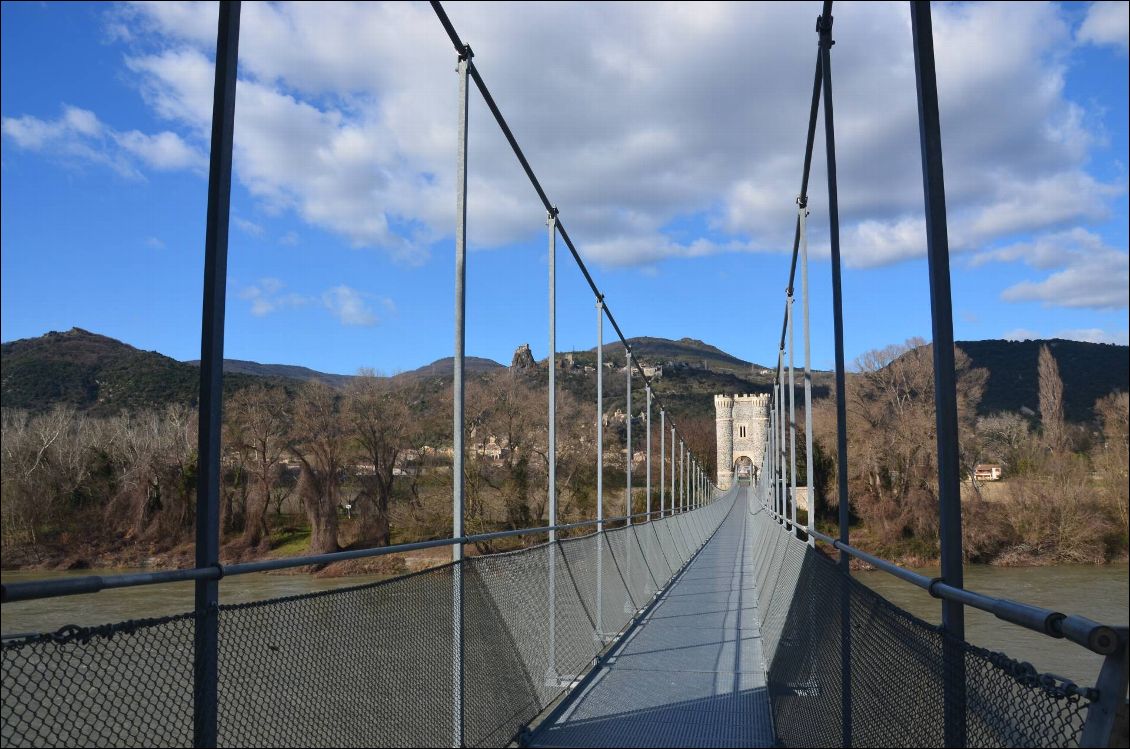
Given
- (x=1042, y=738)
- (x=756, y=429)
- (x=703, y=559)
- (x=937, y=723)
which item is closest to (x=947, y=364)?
(x=937, y=723)

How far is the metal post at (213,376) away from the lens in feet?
7.22

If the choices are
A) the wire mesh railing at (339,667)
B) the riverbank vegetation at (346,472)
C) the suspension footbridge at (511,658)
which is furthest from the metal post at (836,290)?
the riverbank vegetation at (346,472)

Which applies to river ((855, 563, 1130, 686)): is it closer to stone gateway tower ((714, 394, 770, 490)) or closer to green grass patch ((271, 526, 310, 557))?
green grass patch ((271, 526, 310, 557))

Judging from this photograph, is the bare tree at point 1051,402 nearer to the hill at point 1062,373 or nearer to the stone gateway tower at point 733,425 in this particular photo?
the hill at point 1062,373

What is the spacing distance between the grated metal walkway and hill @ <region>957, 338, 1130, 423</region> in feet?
7.48

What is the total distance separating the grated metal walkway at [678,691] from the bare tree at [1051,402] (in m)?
2.22

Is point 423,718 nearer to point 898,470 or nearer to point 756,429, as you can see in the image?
point 898,470

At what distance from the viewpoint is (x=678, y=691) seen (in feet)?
18.3

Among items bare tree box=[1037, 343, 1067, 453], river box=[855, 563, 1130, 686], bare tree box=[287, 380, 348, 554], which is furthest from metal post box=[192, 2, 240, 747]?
bare tree box=[287, 380, 348, 554]

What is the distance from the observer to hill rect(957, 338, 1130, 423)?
1.99 metres

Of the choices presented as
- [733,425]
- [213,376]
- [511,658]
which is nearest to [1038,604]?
[511,658]

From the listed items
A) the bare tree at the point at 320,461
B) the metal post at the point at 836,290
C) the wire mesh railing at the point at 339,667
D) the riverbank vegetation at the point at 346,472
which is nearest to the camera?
the wire mesh railing at the point at 339,667

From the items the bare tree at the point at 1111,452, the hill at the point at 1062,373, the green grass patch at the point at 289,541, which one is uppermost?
the hill at the point at 1062,373

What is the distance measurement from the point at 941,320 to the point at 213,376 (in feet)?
6.56
